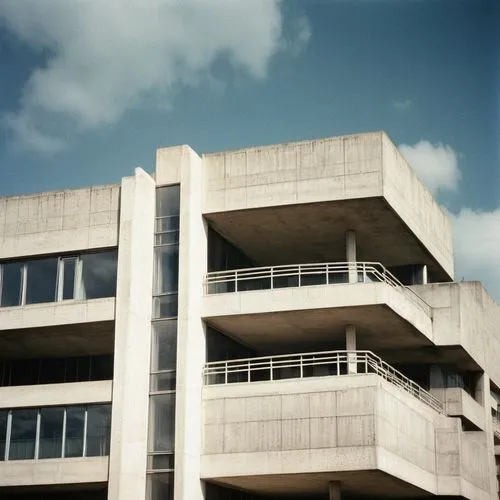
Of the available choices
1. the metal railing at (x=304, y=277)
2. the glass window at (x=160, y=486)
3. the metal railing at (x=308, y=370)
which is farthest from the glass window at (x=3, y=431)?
the metal railing at (x=304, y=277)

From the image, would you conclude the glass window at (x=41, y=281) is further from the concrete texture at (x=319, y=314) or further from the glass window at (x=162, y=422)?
the concrete texture at (x=319, y=314)

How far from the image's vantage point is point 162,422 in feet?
129

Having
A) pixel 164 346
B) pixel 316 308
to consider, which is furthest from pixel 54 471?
pixel 316 308

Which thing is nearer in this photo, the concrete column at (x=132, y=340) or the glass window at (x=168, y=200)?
the concrete column at (x=132, y=340)

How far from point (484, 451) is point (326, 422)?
1208 cm

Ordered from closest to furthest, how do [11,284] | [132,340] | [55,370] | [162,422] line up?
[162,422] → [132,340] → [11,284] → [55,370]

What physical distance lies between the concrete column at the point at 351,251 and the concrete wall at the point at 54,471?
11693mm

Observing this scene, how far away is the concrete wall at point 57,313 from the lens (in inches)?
1591

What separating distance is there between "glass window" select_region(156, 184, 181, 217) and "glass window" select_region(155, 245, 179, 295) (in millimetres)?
1460

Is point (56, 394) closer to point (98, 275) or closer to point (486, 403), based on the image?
point (98, 275)

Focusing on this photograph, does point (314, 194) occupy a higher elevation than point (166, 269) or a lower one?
higher

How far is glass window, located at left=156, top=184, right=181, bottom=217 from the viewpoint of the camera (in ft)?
137

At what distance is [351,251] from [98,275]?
1008 centimetres

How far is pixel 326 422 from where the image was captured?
3828cm
